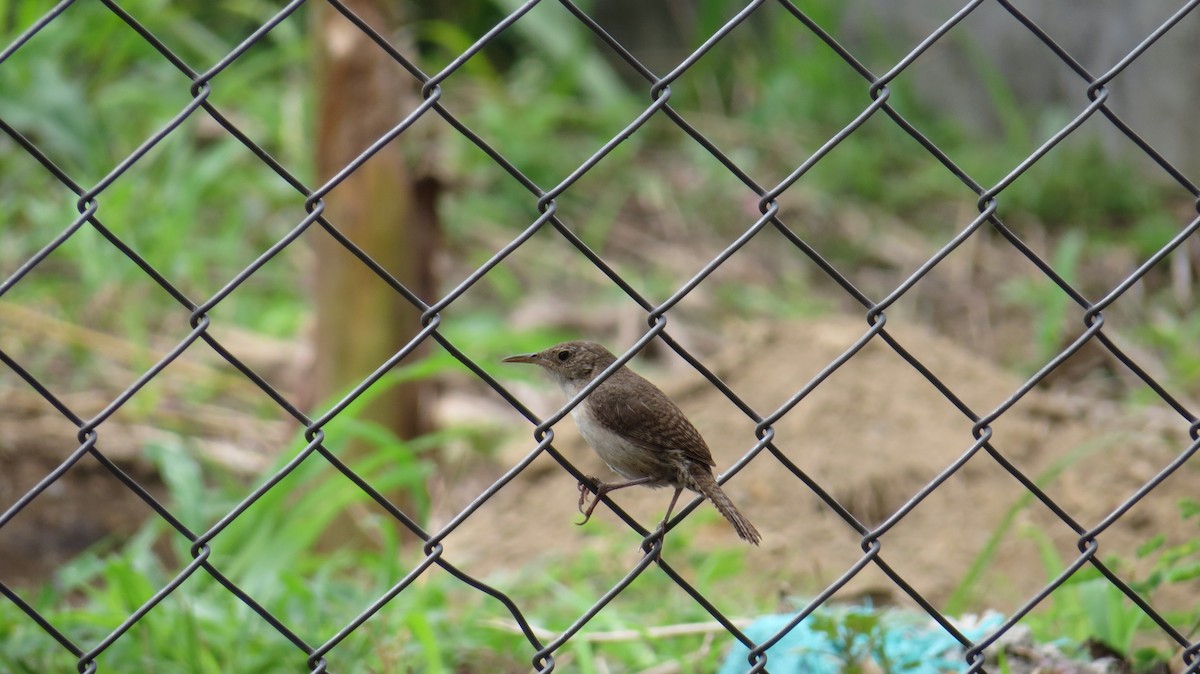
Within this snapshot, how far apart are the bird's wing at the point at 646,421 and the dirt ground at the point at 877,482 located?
5.31 ft

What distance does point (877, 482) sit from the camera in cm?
482

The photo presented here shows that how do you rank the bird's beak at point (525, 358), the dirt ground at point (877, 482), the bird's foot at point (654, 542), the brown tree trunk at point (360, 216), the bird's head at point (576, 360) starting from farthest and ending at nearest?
1. the brown tree trunk at point (360, 216)
2. the dirt ground at point (877, 482)
3. the bird's head at point (576, 360)
4. the bird's beak at point (525, 358)
5. the bird's foot at point (654, 542)

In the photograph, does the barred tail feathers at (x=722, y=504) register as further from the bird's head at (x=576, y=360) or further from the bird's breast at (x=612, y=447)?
the bird's head at (x=576, y=360)

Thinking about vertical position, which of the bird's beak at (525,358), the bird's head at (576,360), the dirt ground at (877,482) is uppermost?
the bird's beak at (525,358)

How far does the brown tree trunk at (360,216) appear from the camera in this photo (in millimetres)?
4699

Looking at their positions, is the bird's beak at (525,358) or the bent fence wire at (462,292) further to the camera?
the bird's beak at (525,358)

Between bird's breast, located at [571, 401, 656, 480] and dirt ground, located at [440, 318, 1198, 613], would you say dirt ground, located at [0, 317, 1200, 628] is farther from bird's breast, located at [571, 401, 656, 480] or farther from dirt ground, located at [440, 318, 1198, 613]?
bird's breast, located at [571, 401, 656, 480]

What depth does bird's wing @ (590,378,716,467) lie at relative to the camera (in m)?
2.61

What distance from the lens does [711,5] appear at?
9.16 meters

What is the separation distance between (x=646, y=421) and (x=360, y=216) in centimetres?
236

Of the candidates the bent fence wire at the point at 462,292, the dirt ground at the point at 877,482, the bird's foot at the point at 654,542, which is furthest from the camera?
the dirt ground at the point at 877,482

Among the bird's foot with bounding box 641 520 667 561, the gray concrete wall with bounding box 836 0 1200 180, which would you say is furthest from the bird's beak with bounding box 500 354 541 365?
the gray concrete wall with bounding box 836 0 1200 180

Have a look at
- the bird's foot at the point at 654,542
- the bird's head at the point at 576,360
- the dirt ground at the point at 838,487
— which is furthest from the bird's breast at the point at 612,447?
the dirt ground at the point at 838,487

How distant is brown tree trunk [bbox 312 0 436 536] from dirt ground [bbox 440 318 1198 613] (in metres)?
0.62
